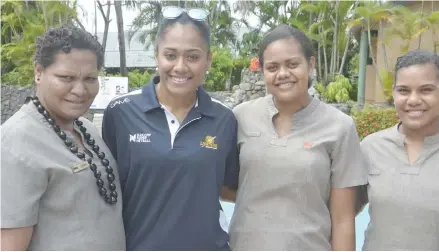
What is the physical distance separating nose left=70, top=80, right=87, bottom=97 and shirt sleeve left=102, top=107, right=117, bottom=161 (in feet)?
1.25

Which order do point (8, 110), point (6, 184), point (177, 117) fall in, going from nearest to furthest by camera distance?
point (6, 184) < point (177, 117) < point (8, 110)

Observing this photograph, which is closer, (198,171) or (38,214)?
(38,214)

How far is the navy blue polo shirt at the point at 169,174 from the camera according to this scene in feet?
8.08

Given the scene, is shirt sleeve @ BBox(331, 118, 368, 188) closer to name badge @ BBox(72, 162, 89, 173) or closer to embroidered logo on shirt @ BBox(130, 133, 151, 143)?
embroidered logo on shirt @ BBox(130, 133, 151, 143)

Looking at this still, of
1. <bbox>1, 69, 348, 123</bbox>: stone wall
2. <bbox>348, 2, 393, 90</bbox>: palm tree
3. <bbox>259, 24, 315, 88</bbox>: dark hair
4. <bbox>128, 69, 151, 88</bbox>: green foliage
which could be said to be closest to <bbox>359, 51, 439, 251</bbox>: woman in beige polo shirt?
<bbox>259, 24, 315, 88</bbox>: dark hair

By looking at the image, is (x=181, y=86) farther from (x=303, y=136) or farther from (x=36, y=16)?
(x=36, y=16)

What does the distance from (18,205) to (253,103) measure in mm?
1409

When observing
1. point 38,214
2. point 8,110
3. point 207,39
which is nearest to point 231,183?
point 207,39

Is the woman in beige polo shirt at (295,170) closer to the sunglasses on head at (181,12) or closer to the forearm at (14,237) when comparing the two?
the sunglasses on head at (181,12)

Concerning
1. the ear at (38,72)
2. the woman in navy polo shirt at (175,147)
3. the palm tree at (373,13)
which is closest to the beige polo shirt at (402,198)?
the woman in navy polo shirt at (175,147)

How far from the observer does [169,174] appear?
8.05ft

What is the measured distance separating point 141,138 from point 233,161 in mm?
542

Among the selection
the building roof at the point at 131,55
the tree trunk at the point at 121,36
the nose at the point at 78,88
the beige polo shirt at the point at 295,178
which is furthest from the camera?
the building roof at the point at 131,55

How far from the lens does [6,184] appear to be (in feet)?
6.68
